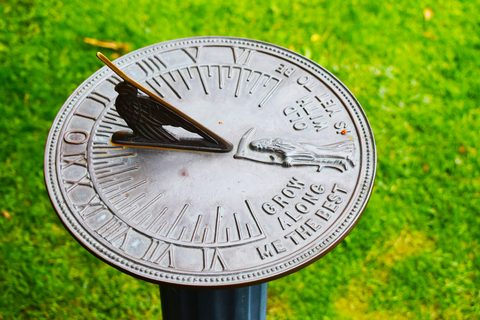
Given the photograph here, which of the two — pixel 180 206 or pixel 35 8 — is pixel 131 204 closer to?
pixel 180 206

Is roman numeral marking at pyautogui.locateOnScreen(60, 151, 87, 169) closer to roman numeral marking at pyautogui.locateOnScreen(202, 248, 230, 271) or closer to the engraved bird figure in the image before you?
the engraved bird figure

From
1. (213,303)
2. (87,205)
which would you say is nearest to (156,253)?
(87,205)

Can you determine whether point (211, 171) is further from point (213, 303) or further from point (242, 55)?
point (242, 55)

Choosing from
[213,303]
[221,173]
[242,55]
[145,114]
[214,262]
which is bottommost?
[213,303]

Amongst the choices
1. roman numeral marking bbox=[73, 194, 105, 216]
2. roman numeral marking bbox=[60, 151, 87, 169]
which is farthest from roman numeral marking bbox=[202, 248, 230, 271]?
roman numeral marking bbox=[60, 151, 87, 169]

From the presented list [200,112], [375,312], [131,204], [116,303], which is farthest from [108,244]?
[375,312]

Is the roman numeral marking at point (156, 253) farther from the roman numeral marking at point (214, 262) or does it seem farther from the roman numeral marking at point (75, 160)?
the roman numeral marking at point (75, 160)
